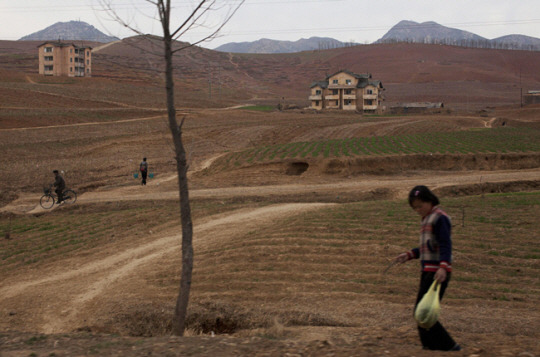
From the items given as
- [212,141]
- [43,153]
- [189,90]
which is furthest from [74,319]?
[189,90]

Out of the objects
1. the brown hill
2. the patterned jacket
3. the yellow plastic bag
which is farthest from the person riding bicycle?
the brown hill

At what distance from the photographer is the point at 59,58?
108 metres

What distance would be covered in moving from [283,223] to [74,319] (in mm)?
7068

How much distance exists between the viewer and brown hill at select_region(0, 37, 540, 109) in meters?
122

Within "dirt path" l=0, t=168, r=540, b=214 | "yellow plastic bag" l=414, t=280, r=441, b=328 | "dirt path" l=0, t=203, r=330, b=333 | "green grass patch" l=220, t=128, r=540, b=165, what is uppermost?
"green grass patch" l=220, t=128, r=540, b=165

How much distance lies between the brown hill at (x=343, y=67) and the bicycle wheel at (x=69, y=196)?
278ft

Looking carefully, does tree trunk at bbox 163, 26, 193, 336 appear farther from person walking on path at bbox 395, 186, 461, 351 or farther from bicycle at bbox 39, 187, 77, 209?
bicycle at bbox 39, 187, 77, 209

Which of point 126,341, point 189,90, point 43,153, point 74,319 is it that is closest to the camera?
point 126,341

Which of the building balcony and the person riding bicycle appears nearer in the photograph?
the person riding bicycle

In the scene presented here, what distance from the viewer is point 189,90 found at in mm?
111875

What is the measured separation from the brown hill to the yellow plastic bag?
4065 inches

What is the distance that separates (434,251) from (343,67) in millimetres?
169038

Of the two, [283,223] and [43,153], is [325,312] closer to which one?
[283,223]

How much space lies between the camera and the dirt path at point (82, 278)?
11508mm
